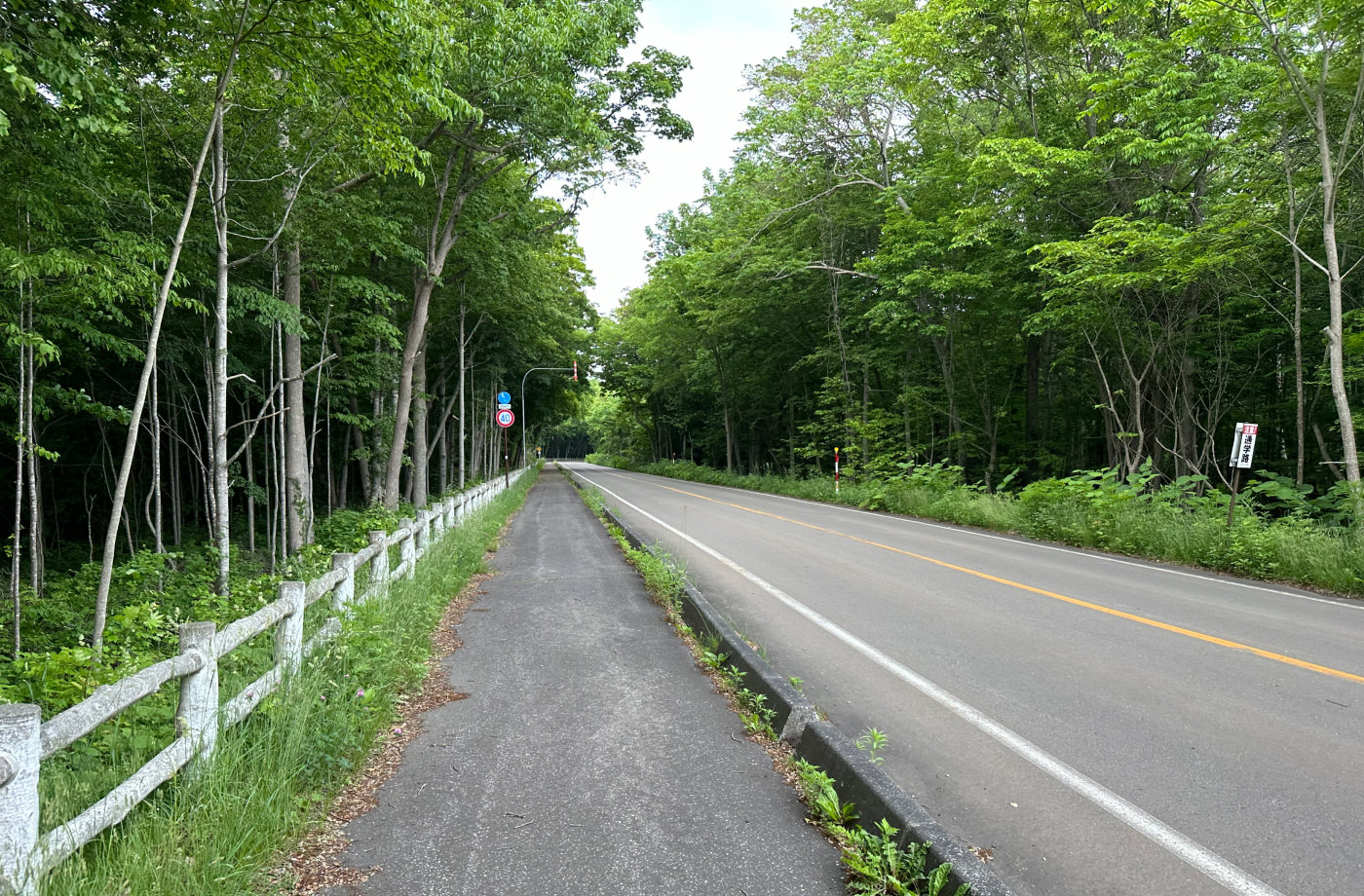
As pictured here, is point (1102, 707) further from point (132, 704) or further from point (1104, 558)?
point (1104, 558)

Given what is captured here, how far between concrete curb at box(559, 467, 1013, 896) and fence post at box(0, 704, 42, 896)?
299cm

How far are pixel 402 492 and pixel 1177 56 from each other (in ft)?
86.2

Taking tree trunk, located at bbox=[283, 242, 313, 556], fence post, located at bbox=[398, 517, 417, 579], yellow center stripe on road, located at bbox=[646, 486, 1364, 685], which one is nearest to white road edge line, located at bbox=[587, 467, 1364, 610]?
yellow center stripe on road, located at bbox=[646, 486, 1364, 685]

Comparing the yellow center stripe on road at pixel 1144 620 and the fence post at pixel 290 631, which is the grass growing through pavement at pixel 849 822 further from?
the yellow center stripe on road at pixel 1144 620

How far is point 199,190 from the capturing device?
789cm

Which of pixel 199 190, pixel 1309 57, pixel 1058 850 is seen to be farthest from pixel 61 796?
pixel 1309 57

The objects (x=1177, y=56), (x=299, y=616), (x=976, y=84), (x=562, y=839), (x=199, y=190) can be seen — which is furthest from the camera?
(x=976, y=84)

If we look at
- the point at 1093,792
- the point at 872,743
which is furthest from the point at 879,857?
the point at 1093,792

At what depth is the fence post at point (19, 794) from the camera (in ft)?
6.49

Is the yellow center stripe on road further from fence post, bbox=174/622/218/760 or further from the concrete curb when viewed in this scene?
fence post, bbox=174/622/218/760

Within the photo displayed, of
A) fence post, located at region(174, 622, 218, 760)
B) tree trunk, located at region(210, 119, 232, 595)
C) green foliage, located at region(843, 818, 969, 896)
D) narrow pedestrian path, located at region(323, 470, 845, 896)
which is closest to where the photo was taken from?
green foliage, located at region(843, 818, 969, 896)

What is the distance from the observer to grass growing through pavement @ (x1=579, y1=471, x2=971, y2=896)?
269cm

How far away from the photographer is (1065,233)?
17.8 meters

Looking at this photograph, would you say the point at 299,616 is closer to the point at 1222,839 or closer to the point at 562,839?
the point at 562,839
